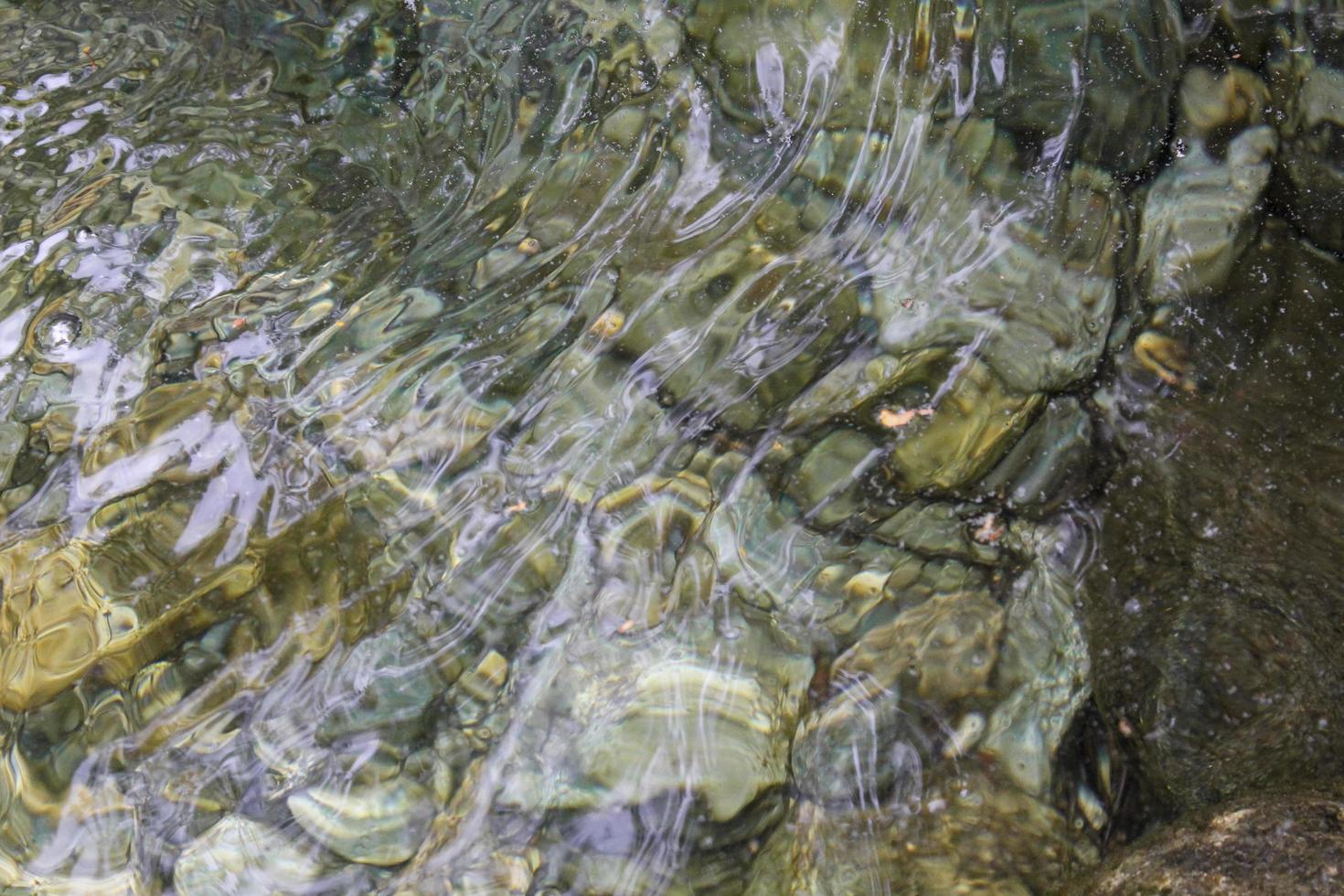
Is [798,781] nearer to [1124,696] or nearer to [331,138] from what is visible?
[1124,696]

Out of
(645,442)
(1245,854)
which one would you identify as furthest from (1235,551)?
(645,442)

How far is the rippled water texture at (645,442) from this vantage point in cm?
226

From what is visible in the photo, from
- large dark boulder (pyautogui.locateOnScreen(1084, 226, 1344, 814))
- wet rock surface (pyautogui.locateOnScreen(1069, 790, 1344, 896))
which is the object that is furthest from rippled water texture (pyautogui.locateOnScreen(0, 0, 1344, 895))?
wet rock surface (pyautogui.locateOnScreen(1069, 790, 1344, 896))

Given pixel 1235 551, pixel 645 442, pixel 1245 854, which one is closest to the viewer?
pixel 1245 854

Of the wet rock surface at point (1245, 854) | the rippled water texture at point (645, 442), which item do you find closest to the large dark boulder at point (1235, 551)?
the rippled water texture at point (645, 442)

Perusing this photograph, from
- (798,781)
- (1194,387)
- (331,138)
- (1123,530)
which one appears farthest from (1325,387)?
(331,138)

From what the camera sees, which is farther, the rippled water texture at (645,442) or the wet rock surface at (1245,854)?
the rippled water texture at (645,442)

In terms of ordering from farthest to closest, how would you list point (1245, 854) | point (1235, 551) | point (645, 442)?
point (645, 442) → point (1235, 551) → point (1245, 854)

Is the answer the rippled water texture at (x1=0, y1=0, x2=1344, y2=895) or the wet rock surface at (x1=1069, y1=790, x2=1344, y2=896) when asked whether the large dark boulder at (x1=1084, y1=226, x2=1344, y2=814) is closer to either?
the rippled water texture at (x1=0, y1=0, x2=1344, y2=895)

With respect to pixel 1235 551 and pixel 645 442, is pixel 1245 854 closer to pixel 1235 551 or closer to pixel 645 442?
pixel 1235 551

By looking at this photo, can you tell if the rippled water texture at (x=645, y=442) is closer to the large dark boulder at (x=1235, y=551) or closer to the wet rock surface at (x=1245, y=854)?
the large dark boulder at (x=1235, y=551)

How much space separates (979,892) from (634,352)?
1576 mm

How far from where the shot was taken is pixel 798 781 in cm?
230

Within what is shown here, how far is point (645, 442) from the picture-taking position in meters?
2.62
